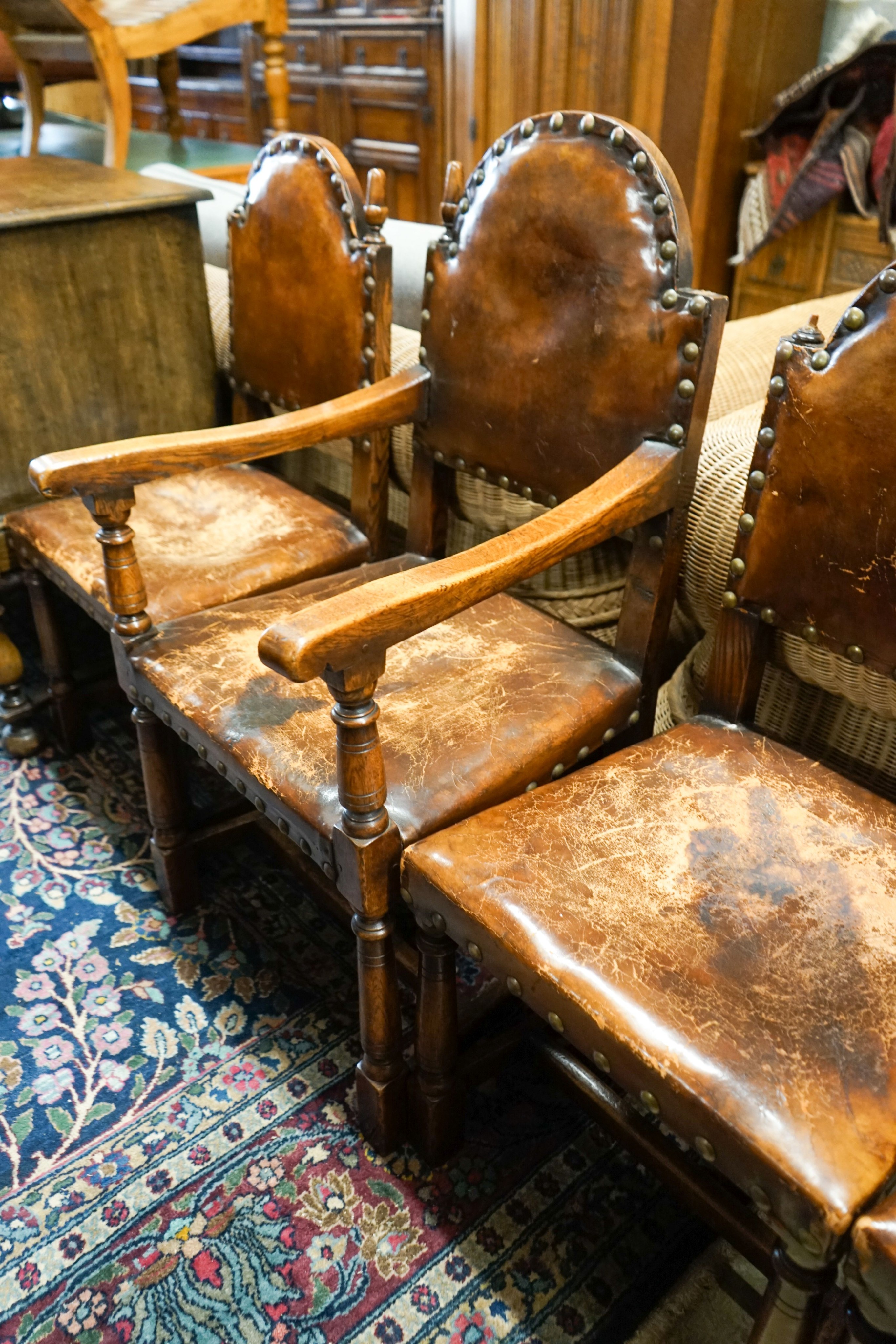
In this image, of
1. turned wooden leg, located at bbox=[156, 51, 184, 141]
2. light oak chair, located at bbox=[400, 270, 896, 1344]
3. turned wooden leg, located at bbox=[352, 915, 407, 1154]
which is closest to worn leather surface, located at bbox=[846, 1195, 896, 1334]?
light oak chair, located at bbox=[400, 270, 896, 1344]

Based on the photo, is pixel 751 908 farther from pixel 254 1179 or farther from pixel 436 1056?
pixel 254 1179

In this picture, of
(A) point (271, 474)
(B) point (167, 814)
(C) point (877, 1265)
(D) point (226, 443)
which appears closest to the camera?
(C) point (877, 1265)

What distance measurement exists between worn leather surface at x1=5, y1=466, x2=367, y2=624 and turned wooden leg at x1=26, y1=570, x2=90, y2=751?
0.13 metres

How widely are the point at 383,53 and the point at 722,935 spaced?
4.96 meters

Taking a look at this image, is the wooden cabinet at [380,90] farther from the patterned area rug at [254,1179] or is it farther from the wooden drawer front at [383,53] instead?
the patterned area rug at [254,1179]

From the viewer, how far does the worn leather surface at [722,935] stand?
750mm

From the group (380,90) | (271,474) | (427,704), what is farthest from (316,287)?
(380,90)

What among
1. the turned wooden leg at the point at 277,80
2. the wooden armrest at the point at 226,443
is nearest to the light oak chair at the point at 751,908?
the wooden armrest at the point at 226,443

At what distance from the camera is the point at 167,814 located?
1.58 m

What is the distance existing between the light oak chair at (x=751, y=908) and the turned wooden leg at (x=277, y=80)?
3.90 m

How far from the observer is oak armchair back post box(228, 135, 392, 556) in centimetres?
155

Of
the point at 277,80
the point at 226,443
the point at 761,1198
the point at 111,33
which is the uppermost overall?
the point at 111,33

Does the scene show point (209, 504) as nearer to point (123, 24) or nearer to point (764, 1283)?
point (764, 1283)

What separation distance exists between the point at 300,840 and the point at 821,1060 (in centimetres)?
59
